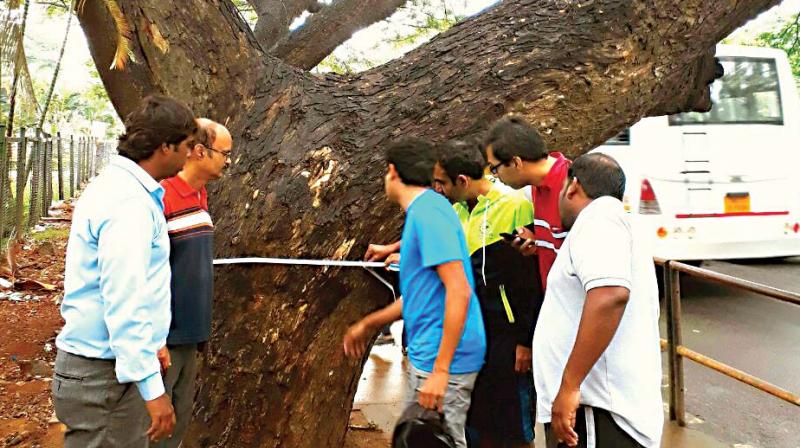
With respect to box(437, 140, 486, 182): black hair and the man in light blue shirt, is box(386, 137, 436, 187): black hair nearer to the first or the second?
box(437, 140, 486, 182): black hair

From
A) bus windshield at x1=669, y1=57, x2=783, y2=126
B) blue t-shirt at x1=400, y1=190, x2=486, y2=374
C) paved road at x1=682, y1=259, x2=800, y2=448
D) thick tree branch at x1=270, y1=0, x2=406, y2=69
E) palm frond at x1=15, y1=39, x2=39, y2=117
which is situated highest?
thick tree branch at x1=270, y1=0, x2=406, y2=69

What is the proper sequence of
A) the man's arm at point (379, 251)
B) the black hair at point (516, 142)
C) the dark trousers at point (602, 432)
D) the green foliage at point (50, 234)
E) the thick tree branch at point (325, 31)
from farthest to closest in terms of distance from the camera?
the green foliage at point (50, 234) < the thick tree branch at point (325, 31) < the man's arm at point (379, 251) < the black hair at point (516, 142) < the dark trousers at point (602, 432)

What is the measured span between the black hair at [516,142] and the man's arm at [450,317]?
2.05 ft

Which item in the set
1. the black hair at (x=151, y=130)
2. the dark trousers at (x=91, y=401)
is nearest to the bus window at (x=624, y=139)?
the black hair at (x=151, y=130)

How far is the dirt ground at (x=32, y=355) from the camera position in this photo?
419 cm

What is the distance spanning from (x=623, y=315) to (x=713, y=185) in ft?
19.5

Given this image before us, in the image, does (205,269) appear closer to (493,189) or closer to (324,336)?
(324,336)

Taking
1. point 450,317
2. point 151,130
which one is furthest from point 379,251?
point 151,130

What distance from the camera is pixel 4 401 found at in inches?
184

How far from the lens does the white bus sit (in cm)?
743

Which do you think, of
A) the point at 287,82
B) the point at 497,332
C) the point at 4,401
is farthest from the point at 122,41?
the point at 4,401

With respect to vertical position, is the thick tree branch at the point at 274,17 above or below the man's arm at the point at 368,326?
above

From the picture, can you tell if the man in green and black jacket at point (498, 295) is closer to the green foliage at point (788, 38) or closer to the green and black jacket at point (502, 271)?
the green and black jacket at point (502, 271)

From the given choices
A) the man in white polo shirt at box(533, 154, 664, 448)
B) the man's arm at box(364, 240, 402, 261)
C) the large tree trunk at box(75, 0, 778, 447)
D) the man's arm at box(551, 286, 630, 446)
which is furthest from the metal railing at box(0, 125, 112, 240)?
the man's arm at box(551, 286, 630, 446)
